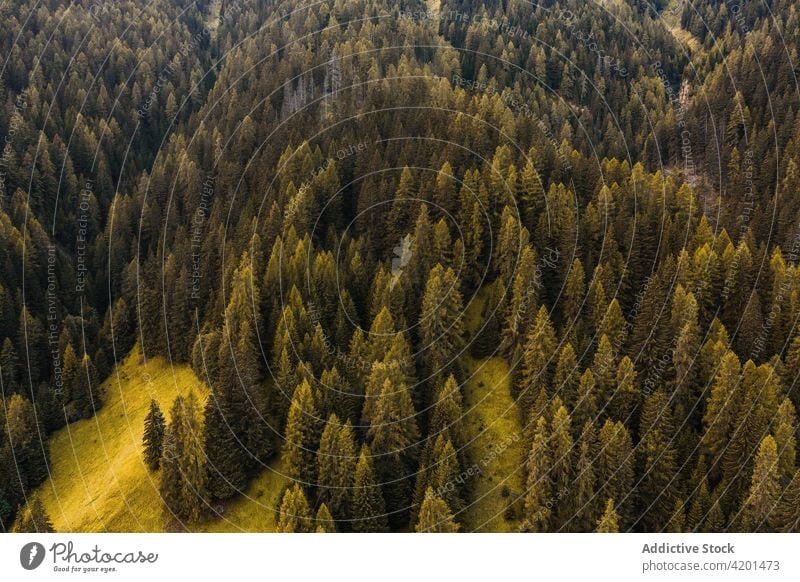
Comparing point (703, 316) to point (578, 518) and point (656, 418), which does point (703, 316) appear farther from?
point (578, 518)

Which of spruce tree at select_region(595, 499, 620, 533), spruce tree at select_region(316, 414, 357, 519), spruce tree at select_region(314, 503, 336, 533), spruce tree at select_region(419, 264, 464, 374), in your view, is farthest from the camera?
spruce tree at select_region(419, 264, 464, 374)

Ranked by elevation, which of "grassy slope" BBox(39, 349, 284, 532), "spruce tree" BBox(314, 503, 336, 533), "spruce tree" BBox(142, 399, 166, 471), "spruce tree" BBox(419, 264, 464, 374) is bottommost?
"grassy slope" BBox(39, 349, 284, 532)

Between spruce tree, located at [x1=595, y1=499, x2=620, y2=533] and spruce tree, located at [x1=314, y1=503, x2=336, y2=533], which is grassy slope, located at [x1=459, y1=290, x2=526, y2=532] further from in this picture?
spruce tree, located at [x1=314, y1=503, x2=336, y2=533]

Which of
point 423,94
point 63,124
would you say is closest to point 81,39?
A: point 63,124

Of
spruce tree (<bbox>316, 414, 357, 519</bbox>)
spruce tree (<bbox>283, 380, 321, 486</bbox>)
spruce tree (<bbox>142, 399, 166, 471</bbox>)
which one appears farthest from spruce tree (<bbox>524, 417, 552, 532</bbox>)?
spruce tree (<bbox>142, 399, 166, 471</bbox>)

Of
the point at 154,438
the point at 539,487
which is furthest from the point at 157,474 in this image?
the point at 539,487

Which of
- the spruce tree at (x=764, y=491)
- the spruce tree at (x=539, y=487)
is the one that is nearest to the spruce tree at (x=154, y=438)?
the spruce tree at (x=539, y=487)

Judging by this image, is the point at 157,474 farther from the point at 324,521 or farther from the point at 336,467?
the point at 324,521
